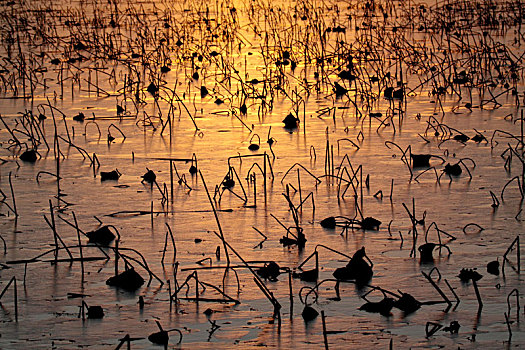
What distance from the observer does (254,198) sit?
21.4 feet

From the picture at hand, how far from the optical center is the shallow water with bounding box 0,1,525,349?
4.32 meters

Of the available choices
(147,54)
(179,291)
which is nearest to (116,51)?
(147,54)

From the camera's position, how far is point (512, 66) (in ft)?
37.2

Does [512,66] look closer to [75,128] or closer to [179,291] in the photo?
[75,128]

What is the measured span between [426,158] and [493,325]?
321 cm

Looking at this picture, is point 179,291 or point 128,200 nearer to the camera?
point 179,291

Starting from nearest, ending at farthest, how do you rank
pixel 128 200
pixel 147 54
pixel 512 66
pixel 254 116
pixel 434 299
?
pixel 434 299, pixel 128 200, pixel 254 116, pixel 512 66, pixel 147 54

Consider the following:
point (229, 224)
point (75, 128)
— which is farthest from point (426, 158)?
point (75, 128)

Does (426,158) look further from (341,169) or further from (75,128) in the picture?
(75,128)

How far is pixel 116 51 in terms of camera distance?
14.2 m

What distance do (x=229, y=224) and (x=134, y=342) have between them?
6.28 ft

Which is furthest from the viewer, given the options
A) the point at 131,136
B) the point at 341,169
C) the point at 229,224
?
the point at 131,136

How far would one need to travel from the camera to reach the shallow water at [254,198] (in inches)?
170

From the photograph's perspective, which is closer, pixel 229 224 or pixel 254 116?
pixel 229 224
